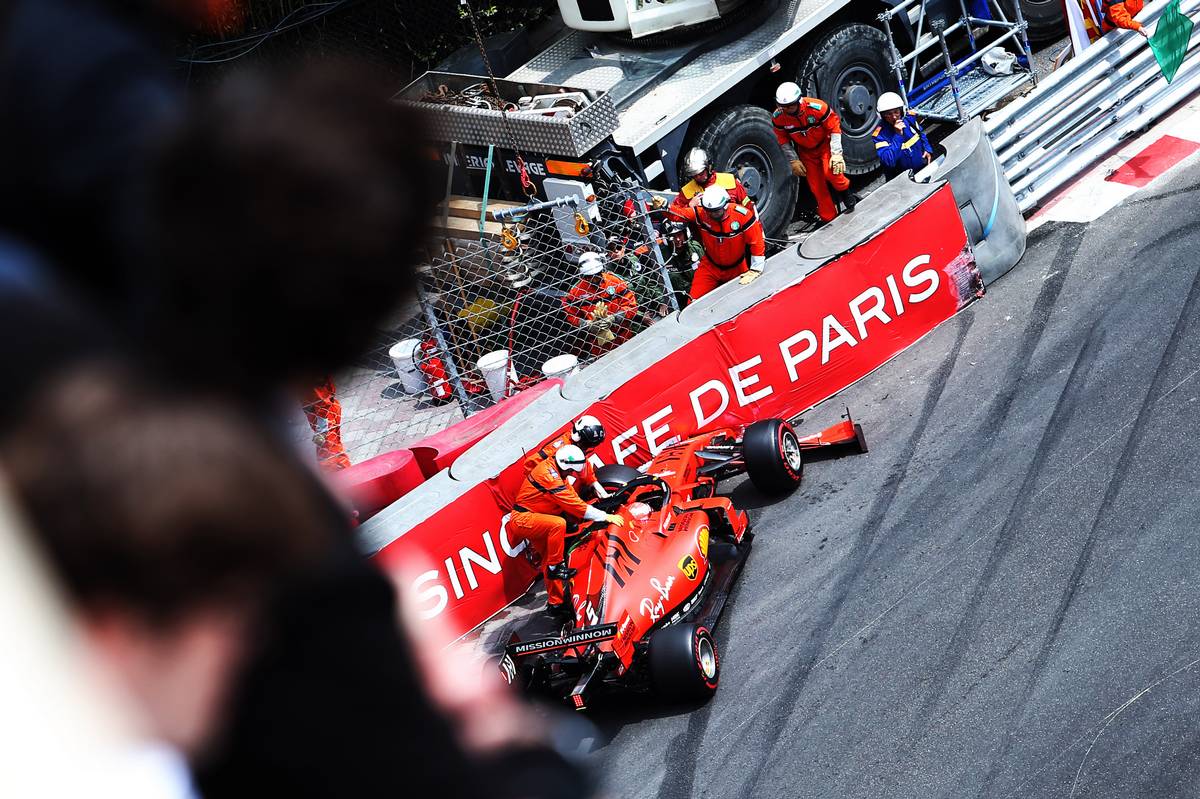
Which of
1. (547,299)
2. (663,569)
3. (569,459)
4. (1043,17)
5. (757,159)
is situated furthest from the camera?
(1043,17)

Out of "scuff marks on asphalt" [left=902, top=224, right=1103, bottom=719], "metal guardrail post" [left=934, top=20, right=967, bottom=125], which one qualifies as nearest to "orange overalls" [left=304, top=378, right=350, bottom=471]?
"scuff marks on asphalt" [left=902, top=224, right=1103, bottom=719]

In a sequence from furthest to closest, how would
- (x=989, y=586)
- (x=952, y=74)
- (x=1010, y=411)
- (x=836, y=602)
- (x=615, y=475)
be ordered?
(x=952, y=74), (x=1010, y=411), (x=615, y=475), (x=836, y=602), (x=989, y=586)

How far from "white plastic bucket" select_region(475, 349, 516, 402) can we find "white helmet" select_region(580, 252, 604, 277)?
3.43 ft

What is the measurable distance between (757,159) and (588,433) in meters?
5.43

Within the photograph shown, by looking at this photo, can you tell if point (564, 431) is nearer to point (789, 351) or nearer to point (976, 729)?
point (789, 351)

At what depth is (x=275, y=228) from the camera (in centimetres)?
77

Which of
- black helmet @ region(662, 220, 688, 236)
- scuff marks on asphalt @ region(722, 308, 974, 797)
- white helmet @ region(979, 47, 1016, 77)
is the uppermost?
black helmet @ region(662, 220, 688, 236)

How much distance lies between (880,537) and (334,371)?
8395 millimetres

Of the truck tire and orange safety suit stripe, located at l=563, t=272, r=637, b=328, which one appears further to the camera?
the truck tire

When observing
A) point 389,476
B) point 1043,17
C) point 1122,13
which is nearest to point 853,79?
point 1122,13

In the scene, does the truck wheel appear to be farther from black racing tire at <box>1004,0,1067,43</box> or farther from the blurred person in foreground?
the blurred person in foreground

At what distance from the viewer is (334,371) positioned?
33.1 inches

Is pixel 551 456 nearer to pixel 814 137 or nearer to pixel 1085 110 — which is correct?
pixel 814 137

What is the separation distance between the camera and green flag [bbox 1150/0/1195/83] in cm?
1327
